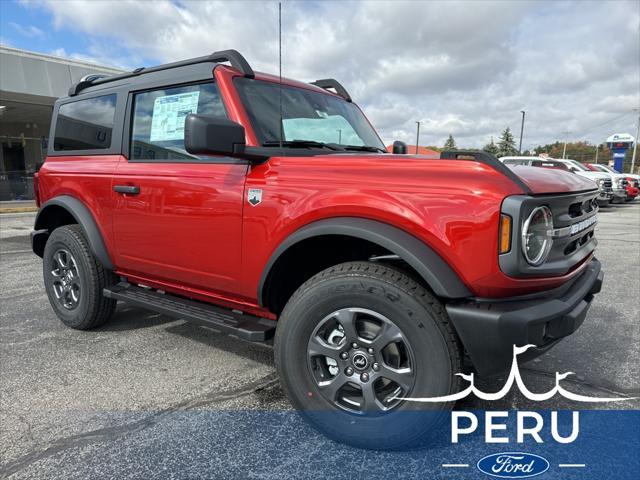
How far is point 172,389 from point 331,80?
2.79 metres

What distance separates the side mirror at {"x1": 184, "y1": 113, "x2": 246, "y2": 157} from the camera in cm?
222

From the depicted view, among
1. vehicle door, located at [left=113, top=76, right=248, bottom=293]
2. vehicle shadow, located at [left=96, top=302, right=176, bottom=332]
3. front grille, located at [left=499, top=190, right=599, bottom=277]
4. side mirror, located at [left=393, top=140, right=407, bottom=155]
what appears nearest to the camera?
front grille, located at [left=499, top=190, right=599, bottom=277]

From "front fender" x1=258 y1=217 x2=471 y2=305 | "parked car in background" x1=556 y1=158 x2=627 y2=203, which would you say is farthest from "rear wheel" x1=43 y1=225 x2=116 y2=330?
"parked car in background" x1=556 y1=158 x2=627 y2=203

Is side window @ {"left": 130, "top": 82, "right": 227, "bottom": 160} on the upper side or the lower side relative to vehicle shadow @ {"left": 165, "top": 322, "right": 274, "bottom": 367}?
upper

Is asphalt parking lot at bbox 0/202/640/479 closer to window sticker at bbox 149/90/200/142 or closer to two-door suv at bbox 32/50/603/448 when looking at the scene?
two-door suv at bbox 32/50/603/448

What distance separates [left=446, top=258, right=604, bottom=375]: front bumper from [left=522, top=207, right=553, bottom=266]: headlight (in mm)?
181

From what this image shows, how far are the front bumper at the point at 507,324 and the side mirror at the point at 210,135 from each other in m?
1.33

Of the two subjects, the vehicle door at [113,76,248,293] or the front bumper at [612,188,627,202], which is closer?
Answer: the vehicle door at [113,76,248,293]

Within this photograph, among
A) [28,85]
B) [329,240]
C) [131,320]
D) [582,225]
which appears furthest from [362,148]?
[28,85]

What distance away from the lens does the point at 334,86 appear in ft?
13.1

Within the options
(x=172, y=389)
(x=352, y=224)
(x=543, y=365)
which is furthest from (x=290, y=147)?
(x=543, y=365)

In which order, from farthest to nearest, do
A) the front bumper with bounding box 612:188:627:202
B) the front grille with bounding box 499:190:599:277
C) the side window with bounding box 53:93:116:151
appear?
the front bumper with bounding box 612:188:627:202 < the side window with bounding box 53:93:116:151 < the front grille with bounding box 499:190:599:277

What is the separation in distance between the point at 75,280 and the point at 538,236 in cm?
353

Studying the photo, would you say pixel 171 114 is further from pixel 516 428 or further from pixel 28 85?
pixel 28 85
